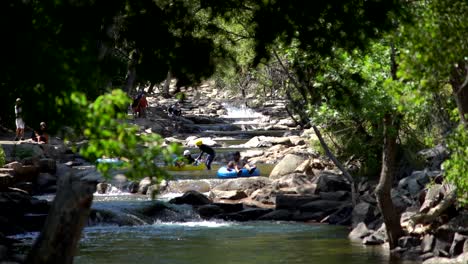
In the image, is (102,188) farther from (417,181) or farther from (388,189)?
(388,189)

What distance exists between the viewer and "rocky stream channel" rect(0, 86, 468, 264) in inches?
667

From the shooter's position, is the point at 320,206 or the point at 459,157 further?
the point at 320,206

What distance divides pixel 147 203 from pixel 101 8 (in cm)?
1560

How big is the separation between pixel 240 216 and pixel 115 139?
1591 cm

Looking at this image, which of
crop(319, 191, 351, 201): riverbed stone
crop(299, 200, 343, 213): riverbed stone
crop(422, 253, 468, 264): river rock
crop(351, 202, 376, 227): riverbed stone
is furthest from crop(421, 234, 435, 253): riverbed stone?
crop(319, 191, 351, 201): riverbed stone

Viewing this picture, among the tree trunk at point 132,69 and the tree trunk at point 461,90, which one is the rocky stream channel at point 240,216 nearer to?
the tree trunk at point 132,69

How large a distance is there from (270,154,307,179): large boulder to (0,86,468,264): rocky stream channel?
0.13 feet

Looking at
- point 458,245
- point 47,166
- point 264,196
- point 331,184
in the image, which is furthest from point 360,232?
point 47,166

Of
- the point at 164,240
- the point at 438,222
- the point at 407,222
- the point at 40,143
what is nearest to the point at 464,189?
the point at 438,222

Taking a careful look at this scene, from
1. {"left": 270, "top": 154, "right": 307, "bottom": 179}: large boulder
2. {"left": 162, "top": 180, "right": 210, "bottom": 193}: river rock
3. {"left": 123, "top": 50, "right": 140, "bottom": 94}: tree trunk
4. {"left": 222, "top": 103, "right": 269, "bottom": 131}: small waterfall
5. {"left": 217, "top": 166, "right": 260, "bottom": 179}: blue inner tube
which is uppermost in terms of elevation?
{"left": 222, "top": 103, "right": 269, "bottom": 131}: small waterfall

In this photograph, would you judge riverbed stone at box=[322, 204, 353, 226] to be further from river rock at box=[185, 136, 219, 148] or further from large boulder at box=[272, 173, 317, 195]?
river rock at box=[185, 136, 219, 148]

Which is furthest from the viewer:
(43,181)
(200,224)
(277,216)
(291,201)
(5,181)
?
(43,181)

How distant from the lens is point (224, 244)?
61.5 ft

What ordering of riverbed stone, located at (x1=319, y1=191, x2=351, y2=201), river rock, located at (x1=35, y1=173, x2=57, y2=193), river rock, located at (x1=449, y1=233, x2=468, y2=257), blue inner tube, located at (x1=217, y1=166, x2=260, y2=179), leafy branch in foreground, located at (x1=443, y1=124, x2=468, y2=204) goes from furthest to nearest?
1. blue inner tube, located at (x1=217, y1=166, x2=260, y2=179)
2. river rock, located at (x1=35, y1=173, x2=57, y2=193)
3. riverbed stone, located at (x1=319, y1=191, x2=351, y2=201)
4. river rock, located at (x1=449, y1=233, x2=468, y2=257)
5. leafy branch in foreground, located at (x1=443, y1=124, x2=468, y2=204)
